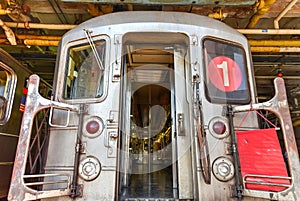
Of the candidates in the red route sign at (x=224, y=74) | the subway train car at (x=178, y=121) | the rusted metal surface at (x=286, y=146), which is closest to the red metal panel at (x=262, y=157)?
the subway train car at (x=178, y=121)

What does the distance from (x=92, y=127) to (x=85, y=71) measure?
2.58ft

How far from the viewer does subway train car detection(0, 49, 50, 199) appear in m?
2.84

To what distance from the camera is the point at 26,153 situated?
5.21 ft

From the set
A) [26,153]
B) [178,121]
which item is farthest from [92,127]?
[178,121]

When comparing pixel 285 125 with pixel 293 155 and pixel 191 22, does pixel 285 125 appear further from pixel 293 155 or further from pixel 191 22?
pixel 191 22

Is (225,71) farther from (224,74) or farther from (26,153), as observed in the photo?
(26,153)

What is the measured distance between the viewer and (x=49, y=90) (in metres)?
4.16

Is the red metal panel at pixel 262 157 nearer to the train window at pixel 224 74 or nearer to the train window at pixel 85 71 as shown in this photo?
the train window at pixel 224 74

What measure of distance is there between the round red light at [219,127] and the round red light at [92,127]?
3.94ft

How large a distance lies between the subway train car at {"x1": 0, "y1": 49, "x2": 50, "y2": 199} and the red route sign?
280 cm

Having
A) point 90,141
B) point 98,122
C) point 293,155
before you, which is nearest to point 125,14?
point 98,122

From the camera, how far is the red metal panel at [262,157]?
175 centimetres

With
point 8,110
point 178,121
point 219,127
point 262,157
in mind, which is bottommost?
point 262,157

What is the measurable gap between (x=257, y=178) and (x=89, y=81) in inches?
79.0
